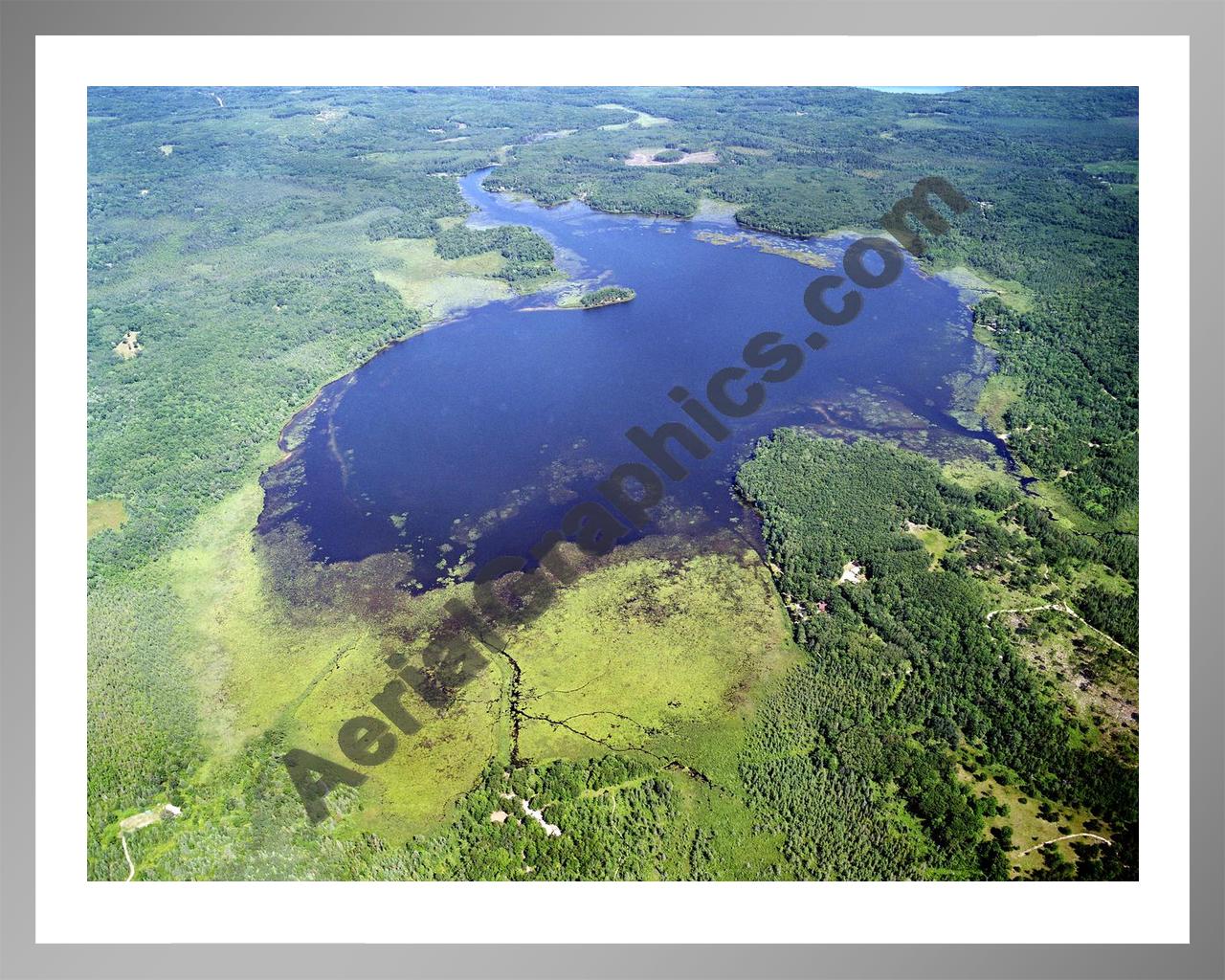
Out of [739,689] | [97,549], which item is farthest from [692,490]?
[97,549]

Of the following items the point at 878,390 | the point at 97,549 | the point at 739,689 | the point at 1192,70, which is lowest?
the point at 739,689

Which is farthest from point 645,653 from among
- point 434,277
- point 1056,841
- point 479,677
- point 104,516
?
point 434,277

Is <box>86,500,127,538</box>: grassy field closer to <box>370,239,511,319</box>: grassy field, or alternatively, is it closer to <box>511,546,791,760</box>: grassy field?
<box>511,546,791,760</box>: grassy field

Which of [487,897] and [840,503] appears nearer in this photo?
[487,897]

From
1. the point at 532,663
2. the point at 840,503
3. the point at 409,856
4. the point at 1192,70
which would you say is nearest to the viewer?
the point at 1192,70

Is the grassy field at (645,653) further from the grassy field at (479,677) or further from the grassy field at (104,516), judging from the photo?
the grassy field at (104,516)

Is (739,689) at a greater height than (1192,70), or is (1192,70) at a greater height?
(1192,70)

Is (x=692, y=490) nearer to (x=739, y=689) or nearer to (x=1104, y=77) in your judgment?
(x=739, y=689)
